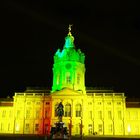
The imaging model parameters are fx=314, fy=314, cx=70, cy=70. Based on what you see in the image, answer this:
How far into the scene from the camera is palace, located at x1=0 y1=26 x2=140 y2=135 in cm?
7294

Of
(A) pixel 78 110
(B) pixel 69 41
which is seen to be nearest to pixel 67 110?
(A) pixel 78 110

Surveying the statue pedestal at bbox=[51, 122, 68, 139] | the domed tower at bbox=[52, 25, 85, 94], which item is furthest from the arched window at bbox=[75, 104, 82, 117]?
the statue pedestal at bbox=[51, 122, 68, 139]

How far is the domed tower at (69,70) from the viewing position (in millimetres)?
75625

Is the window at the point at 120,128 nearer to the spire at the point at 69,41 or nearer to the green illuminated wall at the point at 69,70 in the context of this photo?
the green illuminated wall at the point at 69,70

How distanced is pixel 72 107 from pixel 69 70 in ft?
30.6

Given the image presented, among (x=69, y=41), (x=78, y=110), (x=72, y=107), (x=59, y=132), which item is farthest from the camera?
(x=69, y=41)

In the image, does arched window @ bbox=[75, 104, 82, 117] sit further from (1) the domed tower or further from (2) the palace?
(1) the domed tower

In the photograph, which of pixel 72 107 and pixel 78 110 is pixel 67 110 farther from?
pixel 78 110

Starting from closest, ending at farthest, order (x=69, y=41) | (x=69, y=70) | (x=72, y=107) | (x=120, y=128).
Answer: (x=72, y=107), (x=120, y=128), (x=69, y=70), (x=69, y=41)

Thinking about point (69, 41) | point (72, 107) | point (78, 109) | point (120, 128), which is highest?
point (69, 41)

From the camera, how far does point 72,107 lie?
238 ft

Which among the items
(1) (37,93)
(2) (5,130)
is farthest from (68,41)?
(2) (5,130)

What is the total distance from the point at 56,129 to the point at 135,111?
43124 millimetres

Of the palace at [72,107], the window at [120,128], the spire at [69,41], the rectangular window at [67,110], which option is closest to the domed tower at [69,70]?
the palace at [72,107]
